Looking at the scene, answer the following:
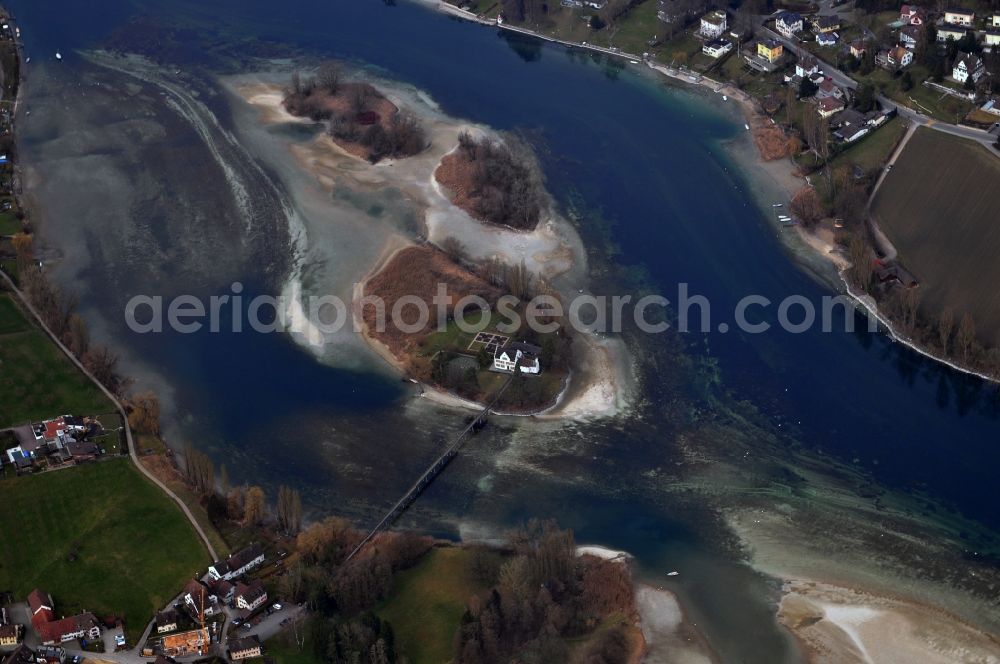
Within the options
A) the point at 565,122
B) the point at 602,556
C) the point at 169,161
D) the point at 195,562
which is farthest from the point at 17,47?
the point at 602,556

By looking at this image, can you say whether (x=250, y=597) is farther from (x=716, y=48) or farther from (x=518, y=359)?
(x=716, y=48)

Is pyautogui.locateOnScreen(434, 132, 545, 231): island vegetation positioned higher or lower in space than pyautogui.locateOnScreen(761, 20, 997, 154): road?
lower

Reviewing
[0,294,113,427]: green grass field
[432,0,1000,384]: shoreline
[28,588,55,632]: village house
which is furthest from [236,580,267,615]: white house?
[432,0,1000,384]: shoreline

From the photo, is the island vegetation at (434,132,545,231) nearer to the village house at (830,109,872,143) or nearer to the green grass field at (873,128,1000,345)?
the village house at (830,109,872,143)

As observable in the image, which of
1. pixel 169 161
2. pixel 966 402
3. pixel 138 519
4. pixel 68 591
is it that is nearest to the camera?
pixel 68 591

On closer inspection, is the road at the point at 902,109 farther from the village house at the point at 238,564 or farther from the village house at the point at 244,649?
the village house at the point at 244,649

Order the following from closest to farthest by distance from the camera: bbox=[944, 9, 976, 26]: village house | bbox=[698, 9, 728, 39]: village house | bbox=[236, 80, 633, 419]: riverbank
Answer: bbox=[236, 80, 633, 419]: riverbank → bbox=[944, 9, 976, 26]: village house → bbox=[698, 9, 728, 39]: village house

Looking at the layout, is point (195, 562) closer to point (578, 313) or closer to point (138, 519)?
point (138, 519)
